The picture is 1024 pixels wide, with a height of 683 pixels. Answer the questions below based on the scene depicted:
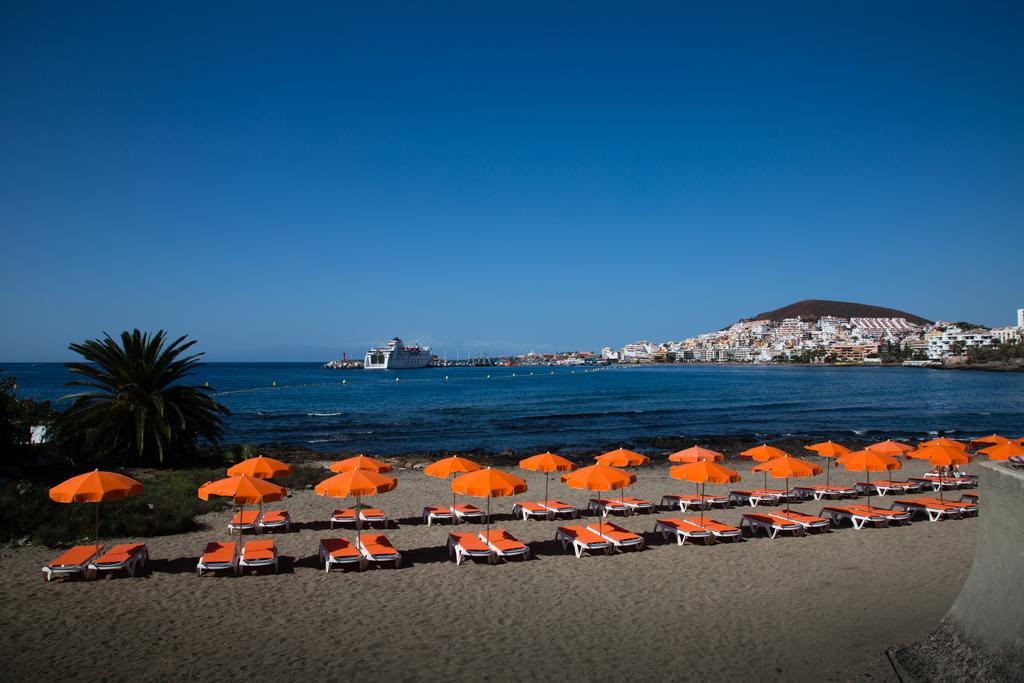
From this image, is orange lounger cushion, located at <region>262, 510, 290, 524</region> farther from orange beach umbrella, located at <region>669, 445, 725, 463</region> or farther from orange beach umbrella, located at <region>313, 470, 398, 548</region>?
orange beach umbrella, located at <region>669, 445, 725, 463</region>

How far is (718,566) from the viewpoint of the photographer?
10945mm

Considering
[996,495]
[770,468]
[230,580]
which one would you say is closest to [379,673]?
[230,580]

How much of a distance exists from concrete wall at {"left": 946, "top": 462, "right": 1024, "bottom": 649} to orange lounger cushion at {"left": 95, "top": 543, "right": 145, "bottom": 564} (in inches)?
428

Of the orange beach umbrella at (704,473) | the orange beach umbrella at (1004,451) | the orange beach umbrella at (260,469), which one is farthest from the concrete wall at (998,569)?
the orange beach umbrella at (1004,451)

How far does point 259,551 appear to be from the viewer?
10539mm

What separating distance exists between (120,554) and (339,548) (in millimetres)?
3347

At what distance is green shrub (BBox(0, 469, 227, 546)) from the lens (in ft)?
38.1

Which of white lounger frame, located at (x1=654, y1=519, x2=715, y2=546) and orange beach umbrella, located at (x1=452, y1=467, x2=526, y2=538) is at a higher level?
orange beach umbrella, located at (x1=452, y1=467, x2=526, y2=538)

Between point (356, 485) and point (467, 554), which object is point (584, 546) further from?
point (356, 485)

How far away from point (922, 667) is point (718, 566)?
5255 mm

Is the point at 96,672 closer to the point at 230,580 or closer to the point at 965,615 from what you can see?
the point at 230,580

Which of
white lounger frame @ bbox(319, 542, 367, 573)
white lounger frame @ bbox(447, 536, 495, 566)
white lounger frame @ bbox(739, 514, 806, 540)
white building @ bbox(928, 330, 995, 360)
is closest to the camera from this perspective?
white lounger frame @ bbox(319, 542, 367, 573)

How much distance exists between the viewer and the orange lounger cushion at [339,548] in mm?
10539

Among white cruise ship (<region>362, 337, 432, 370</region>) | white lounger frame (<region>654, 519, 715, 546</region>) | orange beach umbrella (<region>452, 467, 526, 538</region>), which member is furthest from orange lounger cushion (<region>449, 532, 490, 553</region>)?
white cruise ship (<region>362, 337, 432, 370</region>)
